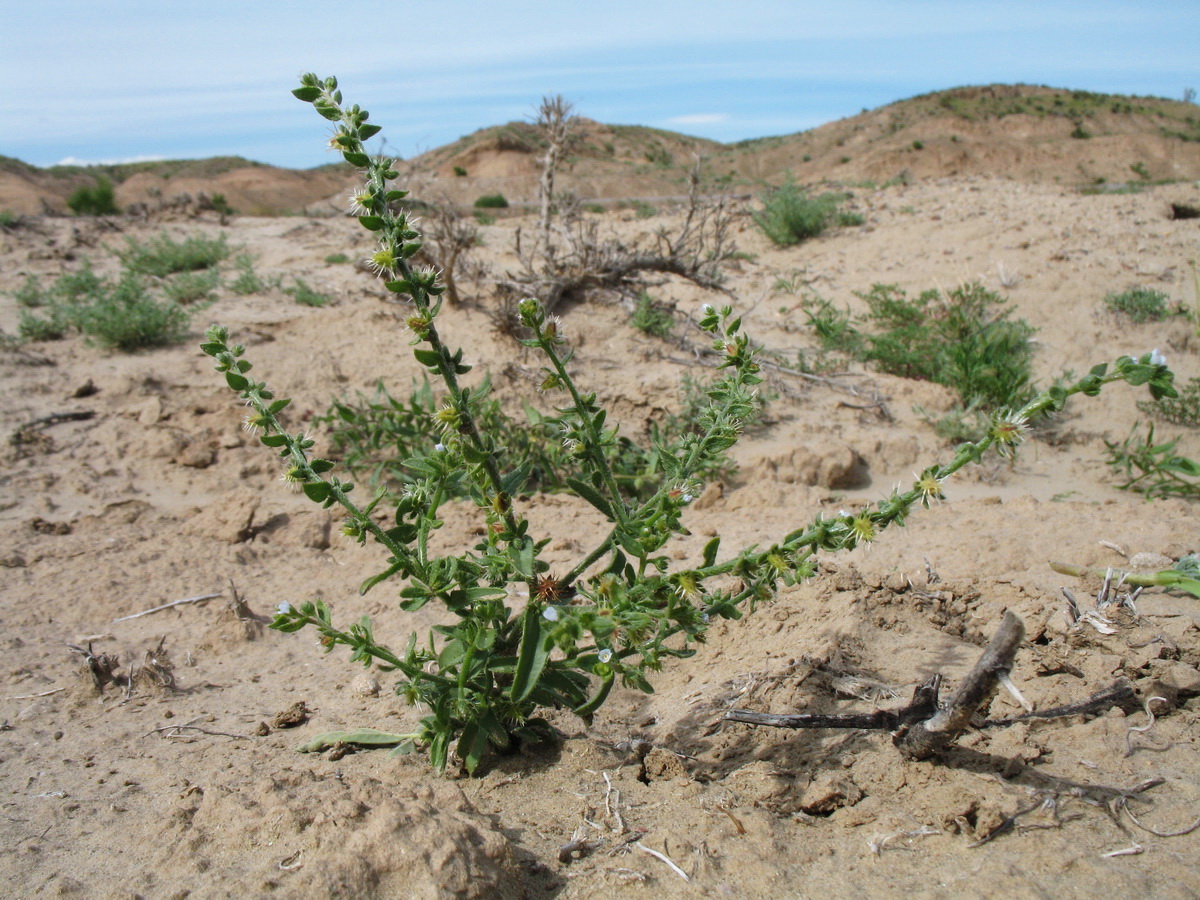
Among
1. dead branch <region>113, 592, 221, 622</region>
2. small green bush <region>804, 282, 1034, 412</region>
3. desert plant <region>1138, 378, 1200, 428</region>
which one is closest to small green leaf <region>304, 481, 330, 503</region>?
dead branch <region>113, 592, 221, 622</region>

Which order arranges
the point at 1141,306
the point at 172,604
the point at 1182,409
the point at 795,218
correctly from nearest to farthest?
1. the point at 172,604
2. the point at 1182,409
3. the point at 1141,306
4. the point at 795,218

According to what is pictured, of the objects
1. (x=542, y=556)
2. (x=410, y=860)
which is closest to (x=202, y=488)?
(x=542, y=556)

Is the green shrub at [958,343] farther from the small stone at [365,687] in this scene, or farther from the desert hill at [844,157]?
the desert hill at [844,157]

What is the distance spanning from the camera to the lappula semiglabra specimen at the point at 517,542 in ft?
4.91

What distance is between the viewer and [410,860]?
138 centimetres

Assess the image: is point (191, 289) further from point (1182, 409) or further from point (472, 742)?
point (1182, 409)

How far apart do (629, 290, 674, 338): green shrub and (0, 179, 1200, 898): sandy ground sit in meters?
0.17

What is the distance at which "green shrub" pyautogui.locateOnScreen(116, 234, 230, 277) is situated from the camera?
23.9ft

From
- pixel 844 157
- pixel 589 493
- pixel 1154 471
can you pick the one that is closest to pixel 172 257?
pixel 589 493

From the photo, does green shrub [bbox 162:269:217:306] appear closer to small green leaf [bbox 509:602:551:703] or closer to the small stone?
the small stone

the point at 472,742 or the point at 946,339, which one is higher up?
the point at 946,339

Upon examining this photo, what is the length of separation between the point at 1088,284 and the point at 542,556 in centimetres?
579

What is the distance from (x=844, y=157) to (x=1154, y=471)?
1486 inches

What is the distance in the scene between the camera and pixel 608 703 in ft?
7.64
